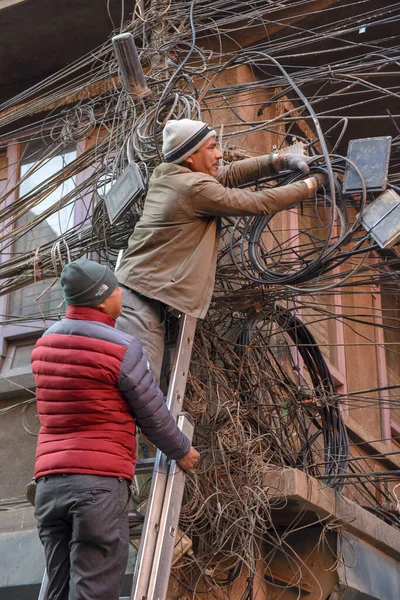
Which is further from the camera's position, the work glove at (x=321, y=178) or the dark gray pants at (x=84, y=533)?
the work glove at (x=321, y=178)

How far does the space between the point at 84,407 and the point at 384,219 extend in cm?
208

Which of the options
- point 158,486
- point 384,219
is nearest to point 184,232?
point 384,219

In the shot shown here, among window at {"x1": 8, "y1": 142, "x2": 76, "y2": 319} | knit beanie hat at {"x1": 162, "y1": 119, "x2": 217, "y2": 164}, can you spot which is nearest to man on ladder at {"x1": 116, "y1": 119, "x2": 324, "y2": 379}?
knit beanie hat at {"x1": 162, "y1": 119, "x2": 217, "y2": 164}

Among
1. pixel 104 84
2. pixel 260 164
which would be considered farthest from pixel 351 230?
pixel 104 84

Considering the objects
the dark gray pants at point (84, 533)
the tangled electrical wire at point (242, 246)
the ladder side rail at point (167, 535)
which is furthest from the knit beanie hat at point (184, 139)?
the dark gray pants at point (84, 533)

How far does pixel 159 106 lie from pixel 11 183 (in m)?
2.86

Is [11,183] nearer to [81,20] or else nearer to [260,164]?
[81,20]

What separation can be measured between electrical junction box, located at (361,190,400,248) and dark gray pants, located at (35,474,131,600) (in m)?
2.04

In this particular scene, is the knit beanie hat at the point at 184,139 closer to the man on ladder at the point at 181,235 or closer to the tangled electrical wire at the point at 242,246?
the man on ladder at the point at 181,235

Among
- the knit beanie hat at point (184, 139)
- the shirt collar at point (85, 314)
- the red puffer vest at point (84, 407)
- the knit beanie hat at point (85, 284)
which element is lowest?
the red puffer vest at point (84, 407)

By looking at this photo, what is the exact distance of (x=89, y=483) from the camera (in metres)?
4.07

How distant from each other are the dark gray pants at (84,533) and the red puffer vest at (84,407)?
6 centimetres

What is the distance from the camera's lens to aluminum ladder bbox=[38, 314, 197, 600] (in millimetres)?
4352

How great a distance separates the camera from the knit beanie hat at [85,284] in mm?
4422
